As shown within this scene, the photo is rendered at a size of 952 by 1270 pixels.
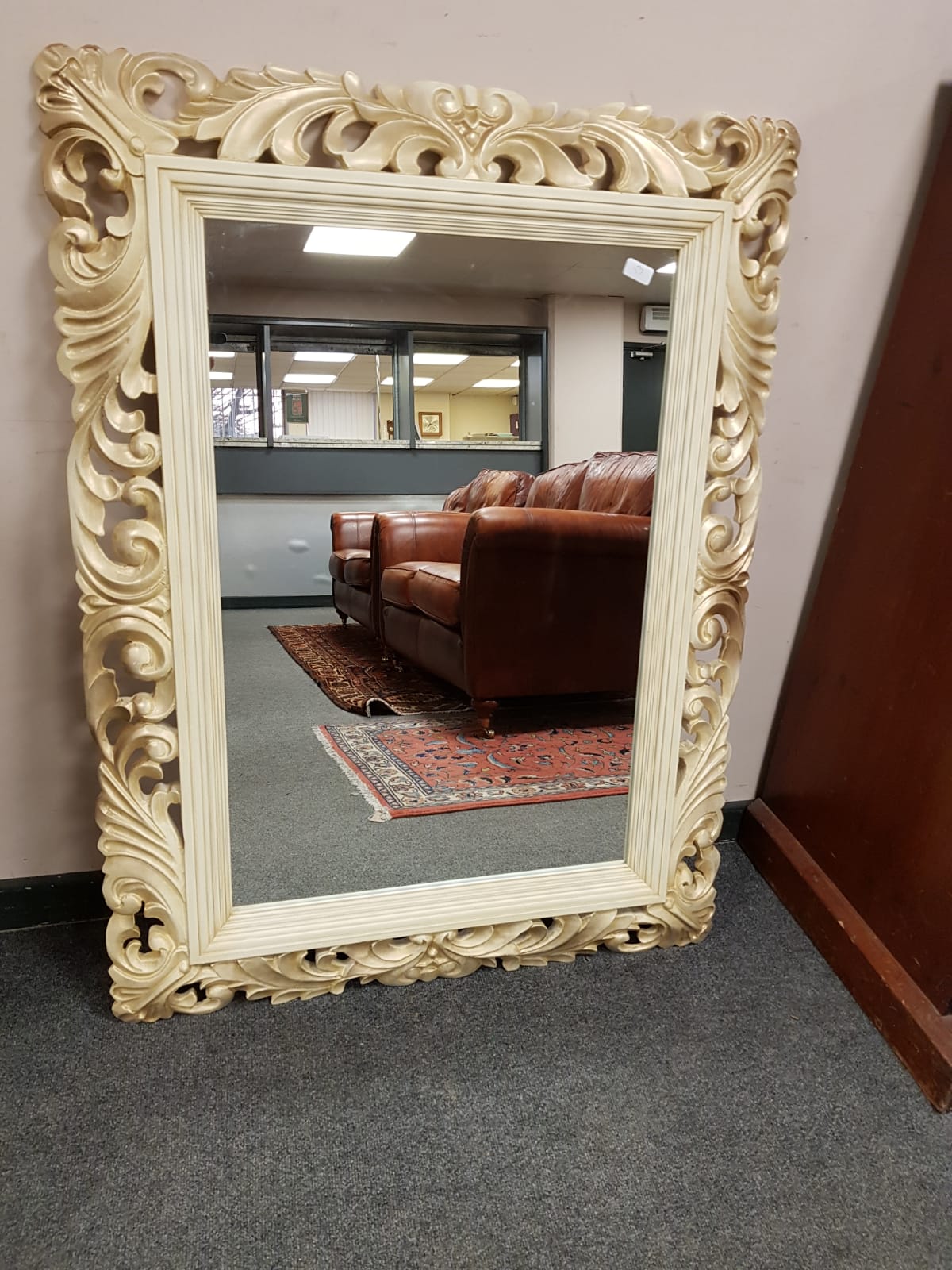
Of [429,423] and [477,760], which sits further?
[477,760]

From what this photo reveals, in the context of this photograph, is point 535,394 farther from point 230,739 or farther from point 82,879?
point 82,879

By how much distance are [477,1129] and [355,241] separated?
1.33 metres

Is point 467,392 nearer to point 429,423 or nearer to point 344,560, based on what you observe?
point 429,423

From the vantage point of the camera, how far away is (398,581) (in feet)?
4.98

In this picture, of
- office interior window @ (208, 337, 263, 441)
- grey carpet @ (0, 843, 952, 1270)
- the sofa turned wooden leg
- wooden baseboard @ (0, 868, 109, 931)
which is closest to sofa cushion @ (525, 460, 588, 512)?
the sofa turned wooden leg

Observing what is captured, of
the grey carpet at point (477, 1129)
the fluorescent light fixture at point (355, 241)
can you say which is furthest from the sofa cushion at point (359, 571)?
the grey carpet at point (477, 1129)

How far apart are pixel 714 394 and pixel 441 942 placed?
1060 mm

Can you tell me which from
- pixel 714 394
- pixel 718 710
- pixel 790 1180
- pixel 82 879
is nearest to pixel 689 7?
pixel 714 394

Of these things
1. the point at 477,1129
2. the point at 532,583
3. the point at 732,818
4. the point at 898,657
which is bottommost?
the point at 477,1129

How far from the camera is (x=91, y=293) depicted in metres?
1.15

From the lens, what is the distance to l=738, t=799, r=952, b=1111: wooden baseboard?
127 cm

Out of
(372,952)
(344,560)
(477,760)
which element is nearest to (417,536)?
(344,560)

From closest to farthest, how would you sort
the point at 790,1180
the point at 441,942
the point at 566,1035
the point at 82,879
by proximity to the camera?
the point at 790,1180 < the point at 566,1035 < the point at 441,942 < the point at 82,879

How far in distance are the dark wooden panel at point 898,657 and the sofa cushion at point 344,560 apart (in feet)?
3.16
